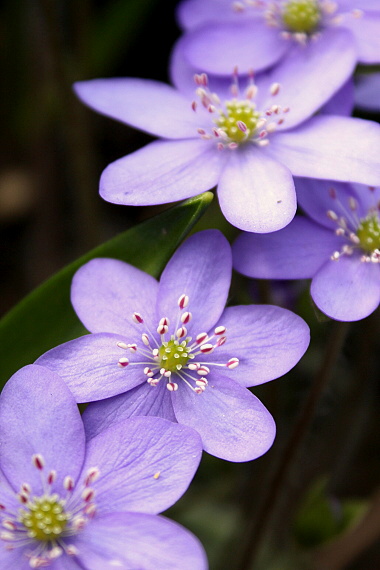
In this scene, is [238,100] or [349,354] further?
[349,354]

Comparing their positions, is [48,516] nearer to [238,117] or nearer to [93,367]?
[93,367]

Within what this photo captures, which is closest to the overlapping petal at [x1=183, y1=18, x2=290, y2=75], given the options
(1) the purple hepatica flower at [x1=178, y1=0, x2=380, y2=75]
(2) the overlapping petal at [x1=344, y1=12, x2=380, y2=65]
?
(1) the purple hepatica flower at [x1=178, y1=0, x2=380, y2=75]

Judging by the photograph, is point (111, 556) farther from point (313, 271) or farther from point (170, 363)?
point (313, 271)

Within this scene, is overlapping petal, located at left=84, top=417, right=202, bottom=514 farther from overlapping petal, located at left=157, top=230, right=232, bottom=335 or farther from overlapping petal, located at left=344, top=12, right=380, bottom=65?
overlapping petal, located at left=344, top=12, right=380, bottom=65

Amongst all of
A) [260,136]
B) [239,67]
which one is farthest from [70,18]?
[260,136]

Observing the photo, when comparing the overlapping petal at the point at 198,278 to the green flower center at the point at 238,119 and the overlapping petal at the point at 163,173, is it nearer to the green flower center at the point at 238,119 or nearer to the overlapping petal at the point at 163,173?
the overlapping petal at the point at 163,173

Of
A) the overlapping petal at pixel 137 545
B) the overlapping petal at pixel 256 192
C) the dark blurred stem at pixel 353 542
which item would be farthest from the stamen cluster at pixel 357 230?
the dark blurred stem at pixel 353 542

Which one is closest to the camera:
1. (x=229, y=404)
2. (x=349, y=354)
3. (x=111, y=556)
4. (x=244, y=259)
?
(x=111, y=556)
